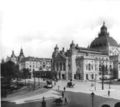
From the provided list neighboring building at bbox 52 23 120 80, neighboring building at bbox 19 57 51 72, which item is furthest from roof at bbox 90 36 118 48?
neighboring building at bbox 19 57 51 72

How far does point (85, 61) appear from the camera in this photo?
257ft

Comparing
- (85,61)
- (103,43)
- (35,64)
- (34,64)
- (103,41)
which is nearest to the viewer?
(85,61)

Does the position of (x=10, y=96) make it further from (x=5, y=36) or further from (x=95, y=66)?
(x=95, y=66)

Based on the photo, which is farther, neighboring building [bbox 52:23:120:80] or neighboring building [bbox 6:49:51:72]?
neighboring building [bbox 6:49:51:72]

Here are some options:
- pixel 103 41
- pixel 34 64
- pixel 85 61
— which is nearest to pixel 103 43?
pixel 103 41

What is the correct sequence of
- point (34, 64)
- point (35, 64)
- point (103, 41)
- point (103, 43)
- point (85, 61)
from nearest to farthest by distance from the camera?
point (85, 61)
point (103, 43)
point (103, 41)
point (35, 64)
point (34, 64)

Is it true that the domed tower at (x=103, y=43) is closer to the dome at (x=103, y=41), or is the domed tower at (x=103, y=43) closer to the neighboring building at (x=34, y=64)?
the dome at (x=103, y=41)

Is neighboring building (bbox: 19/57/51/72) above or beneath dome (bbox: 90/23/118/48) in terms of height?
beneath

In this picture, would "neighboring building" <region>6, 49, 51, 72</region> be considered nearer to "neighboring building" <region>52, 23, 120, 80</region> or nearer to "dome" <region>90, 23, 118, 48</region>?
"neighboring building" <region>52, 23, 120, 80</region>

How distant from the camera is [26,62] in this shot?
9725cm

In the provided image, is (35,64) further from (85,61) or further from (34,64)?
(85,61)

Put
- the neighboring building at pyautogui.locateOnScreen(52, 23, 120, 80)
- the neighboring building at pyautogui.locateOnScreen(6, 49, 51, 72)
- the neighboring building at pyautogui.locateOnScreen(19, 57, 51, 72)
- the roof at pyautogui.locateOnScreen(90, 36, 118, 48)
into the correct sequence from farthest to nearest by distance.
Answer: the neighboring building at pyautogui.locateOnScreen(19, 57, 51, 72) < the neighboring building at pyautogui.locateOnScreen(6, 49, 51, 72) < the roof at pyautogui.locateOnScreen(90, 36, 118, 48) < the neighboring building at pyautogui.locateOnScreen(52, 23, 120, 80)

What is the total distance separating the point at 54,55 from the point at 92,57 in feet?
50.9

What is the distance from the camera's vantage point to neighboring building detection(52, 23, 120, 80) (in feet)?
258
